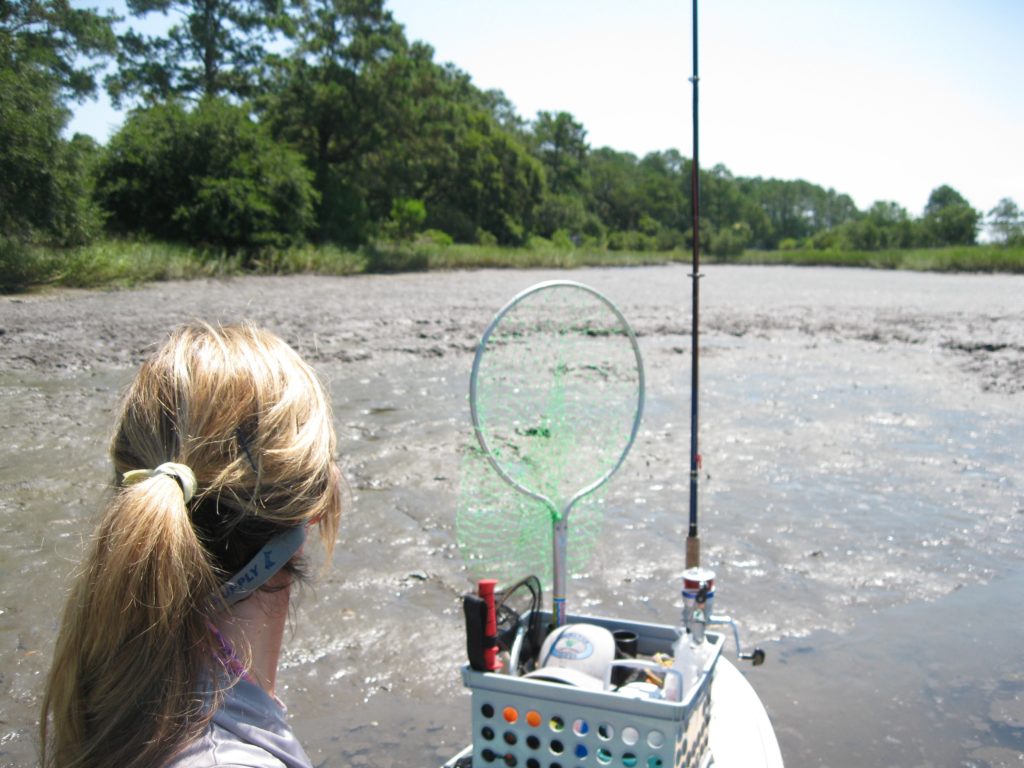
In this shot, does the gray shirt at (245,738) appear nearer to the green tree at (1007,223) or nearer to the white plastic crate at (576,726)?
the white plastic crate at (576,726)

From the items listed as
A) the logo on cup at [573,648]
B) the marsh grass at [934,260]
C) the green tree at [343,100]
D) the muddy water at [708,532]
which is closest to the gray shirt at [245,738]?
the logo on cup at [573,648]

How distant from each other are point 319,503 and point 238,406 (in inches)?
7.9

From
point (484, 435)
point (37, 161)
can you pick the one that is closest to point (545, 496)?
point (484, 435)

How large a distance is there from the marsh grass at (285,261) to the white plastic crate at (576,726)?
→ 45.3 ft

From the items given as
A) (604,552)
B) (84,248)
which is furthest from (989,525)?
(84,248)

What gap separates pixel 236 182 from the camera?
89.3ft

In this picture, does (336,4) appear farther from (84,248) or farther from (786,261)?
(786,261)

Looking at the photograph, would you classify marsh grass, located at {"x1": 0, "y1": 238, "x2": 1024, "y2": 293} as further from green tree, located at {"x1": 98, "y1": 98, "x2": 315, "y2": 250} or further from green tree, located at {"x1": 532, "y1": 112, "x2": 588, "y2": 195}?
green tree, located at {"x1": 532, "y1": 112, "x2": 588, "y2": 195}

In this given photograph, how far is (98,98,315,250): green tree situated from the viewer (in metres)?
26.4

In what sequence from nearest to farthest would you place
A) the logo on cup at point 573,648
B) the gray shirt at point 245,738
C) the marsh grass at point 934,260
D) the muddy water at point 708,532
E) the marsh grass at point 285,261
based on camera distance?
the gray shirt at point 245,738
the logo on cup at point 573,648
the muddy water at point 708,532
the marsh grass at point 285,261
the marsh grass at point 934,260

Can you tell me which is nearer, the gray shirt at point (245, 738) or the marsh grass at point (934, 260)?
the gray shirt at point (245, 738)

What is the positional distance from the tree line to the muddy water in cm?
604

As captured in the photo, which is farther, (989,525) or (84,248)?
(84,248)

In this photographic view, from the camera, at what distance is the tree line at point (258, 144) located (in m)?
17.3
